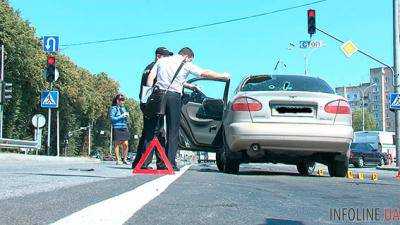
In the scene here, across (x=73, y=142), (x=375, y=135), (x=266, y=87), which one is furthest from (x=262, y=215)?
(x=73, y=142)

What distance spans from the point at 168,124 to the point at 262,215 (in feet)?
14.3

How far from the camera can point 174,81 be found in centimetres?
857

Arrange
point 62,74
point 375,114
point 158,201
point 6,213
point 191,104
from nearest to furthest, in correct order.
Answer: point 6,213 < point 158,201 < point 191,104 < point 62,74 < point 375,114

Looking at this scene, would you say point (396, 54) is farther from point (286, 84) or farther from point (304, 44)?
point (286, 84)

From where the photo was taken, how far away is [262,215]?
4.31m

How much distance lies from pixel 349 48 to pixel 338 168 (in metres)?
18.1

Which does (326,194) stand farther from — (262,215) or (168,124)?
(168,124)

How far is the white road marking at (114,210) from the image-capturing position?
3.59m

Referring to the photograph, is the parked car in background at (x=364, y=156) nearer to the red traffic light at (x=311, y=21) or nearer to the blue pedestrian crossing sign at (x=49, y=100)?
the red traffic light at (x=311, y=21)

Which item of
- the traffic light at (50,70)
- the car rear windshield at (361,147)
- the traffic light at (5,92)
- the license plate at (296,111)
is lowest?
the car rear windshield at (361,147)

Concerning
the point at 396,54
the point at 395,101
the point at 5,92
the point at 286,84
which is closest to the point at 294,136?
the point at 286,84

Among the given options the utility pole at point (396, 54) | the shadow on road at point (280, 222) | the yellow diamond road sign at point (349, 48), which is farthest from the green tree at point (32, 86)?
the shadow on road at point (280, 222)


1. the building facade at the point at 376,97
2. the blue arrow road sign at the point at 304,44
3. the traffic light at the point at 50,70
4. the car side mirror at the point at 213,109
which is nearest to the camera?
the car side mirror at the point at 213,109

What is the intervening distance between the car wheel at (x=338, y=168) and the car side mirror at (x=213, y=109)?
2.08 meters
